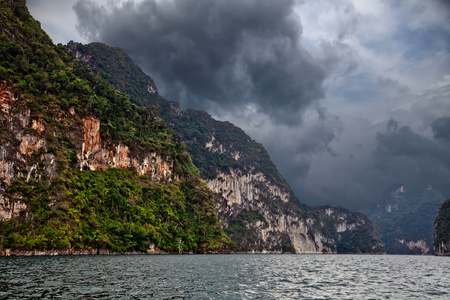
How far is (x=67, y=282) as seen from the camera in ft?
103

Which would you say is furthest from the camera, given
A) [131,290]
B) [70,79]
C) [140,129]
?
[140,129]

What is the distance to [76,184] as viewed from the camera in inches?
4107

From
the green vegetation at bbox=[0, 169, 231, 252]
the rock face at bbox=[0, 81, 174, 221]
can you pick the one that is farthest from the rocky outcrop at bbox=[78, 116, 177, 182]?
the green vegetation at bbox=[0, 169, 231, 252]

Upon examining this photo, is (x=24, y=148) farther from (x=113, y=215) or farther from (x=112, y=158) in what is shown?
(x=112, y=158)

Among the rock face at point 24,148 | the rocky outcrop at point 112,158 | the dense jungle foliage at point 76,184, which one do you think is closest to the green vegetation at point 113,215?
the dense jungle foliage at point 76,184

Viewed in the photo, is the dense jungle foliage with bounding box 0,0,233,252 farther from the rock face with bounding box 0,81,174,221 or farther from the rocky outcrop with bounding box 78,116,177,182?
the rocky outcrop with bounding box 78,116,177,182

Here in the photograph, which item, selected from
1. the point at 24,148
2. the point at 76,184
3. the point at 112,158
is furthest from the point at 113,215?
the point at 24,148

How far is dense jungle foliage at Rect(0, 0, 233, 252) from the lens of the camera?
86625 mm

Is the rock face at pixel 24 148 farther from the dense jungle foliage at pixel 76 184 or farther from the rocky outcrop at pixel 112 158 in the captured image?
the dense jungle foliage at pixel 76 184

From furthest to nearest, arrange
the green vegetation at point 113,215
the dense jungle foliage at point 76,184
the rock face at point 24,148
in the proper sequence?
the dense jungle foliage at point 76,184 → the green vegetation at point 113,215 → the rock face at point 24,148

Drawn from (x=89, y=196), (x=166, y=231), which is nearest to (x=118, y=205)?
(x=89, y=196)

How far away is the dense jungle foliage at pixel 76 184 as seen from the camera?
8662 centimetres

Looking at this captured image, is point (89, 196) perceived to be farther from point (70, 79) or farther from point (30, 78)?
point (70, 79)

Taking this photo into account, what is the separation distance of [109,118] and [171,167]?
147ft
